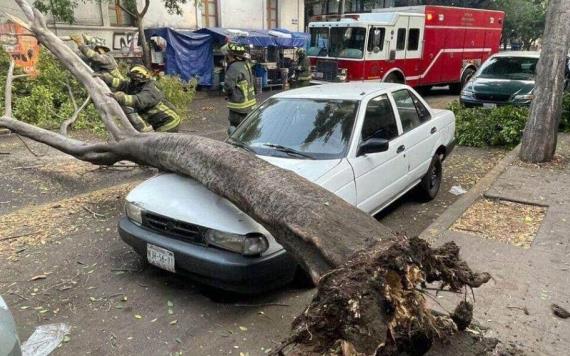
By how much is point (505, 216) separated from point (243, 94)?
13.5 feet

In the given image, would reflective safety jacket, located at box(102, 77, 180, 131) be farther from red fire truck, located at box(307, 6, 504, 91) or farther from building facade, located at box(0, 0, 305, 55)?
building facade, located at box(0, 0, 305, 55)

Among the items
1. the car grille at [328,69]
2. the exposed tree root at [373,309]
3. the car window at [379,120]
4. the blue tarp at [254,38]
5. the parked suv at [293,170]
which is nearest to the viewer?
the exposed tree root at [373,309]

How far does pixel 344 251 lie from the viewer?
270 cm

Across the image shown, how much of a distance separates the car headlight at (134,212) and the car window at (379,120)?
2.19 m

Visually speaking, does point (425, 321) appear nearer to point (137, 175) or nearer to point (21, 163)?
point (137, 175)

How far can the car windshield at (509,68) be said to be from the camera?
11859mm

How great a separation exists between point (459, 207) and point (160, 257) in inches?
139

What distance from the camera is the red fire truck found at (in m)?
14.0

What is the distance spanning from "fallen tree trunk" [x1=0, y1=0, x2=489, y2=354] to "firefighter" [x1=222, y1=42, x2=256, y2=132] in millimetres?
3053

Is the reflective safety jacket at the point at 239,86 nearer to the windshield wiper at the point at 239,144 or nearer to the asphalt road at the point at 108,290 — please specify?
the asphalt road at the point at 108,290

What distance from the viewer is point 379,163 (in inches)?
185

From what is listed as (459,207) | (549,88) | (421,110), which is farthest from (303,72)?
(459,207)

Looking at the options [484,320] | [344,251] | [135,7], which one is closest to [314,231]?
[344,251]

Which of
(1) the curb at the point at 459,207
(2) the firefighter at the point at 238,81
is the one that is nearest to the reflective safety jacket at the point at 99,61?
(2) the firefighter at the point at 238,81
